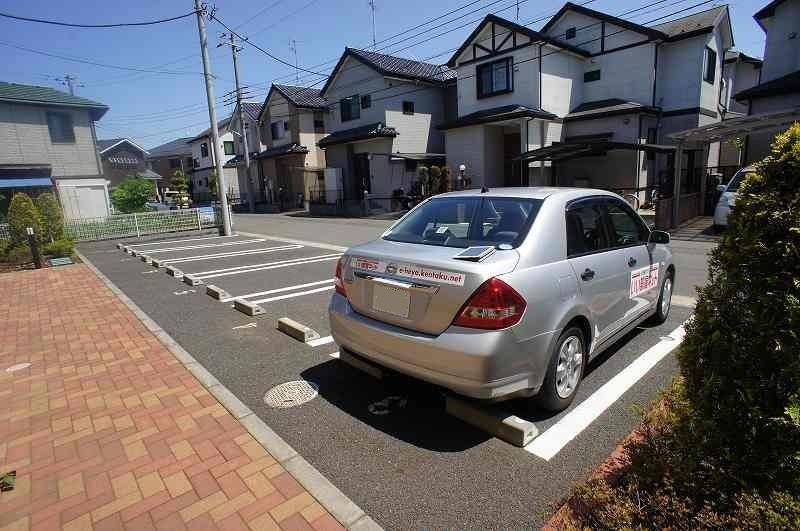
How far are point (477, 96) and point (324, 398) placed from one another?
21560 mm

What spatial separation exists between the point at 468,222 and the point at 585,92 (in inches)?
872

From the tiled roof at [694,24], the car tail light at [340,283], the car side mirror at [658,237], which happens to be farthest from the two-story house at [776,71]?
the car tail light at [340,283]

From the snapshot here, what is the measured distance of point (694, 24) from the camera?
65.9ft

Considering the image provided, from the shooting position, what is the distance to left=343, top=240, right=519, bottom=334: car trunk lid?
272 cm

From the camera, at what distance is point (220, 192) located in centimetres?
1603

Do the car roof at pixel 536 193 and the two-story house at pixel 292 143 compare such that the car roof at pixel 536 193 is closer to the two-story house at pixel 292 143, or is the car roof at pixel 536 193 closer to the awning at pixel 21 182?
the awning at pixel 21 182

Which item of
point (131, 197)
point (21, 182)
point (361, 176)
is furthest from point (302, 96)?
point (21, 182)

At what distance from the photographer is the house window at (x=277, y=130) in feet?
110

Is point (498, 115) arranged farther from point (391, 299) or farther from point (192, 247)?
point (391, 299)

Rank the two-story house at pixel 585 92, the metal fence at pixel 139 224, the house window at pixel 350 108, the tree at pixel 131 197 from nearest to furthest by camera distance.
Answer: the metal fence at pixel 139 224
the two-story house at pixel 585 92
the tree at pixel 131 197
the house window at pixel 350 108

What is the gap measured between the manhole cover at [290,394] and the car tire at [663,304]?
3790 mm

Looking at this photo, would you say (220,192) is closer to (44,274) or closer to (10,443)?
(44,274)

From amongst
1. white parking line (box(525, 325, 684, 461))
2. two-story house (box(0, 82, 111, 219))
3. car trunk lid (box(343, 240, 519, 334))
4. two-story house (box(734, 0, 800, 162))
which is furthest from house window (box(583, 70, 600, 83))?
two-story house (box(0, 82, 111, 219))

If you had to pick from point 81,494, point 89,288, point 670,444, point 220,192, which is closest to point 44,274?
point 89,288
